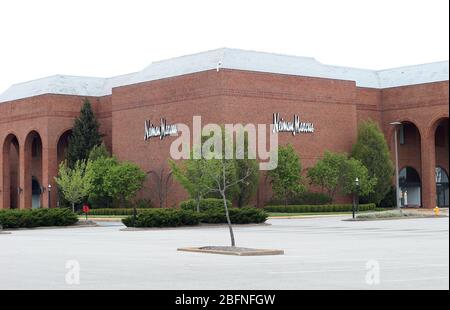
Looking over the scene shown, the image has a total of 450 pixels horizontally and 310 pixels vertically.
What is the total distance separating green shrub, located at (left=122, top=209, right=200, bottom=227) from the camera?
43219 millimetres

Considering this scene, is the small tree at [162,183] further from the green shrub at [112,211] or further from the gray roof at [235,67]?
the gray roof at [235,67]

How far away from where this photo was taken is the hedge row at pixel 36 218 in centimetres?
4575

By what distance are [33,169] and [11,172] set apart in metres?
4.41

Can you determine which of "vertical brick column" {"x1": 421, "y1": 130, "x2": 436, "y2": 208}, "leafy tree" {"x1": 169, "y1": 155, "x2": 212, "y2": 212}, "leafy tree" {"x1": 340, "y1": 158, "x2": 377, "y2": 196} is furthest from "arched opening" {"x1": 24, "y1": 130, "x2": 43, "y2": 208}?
"vertical brick column" {"x1": 421, "y1": 130, "x2": 436, "y2": 208}

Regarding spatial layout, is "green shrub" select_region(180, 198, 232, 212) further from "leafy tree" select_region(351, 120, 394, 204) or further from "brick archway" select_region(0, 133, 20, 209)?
"brick archway" select_region(0, 133, 20, 209)

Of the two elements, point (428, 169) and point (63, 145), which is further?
point (63, 145)

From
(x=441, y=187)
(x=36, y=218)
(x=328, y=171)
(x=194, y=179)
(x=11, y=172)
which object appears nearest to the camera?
(x=36, y=218)

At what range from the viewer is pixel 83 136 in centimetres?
7562

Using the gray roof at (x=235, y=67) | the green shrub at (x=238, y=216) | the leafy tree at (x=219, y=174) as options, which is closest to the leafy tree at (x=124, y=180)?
the gray roof at (x=235, y=67)

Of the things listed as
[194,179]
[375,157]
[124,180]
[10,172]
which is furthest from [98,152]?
[375,157]

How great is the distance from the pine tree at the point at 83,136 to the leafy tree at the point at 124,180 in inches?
311

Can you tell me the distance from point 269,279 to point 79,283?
378 centimetres

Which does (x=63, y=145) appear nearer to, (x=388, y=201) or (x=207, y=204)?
(x=207, y=204)

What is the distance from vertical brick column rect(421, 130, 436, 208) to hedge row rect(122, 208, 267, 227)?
30.6m
